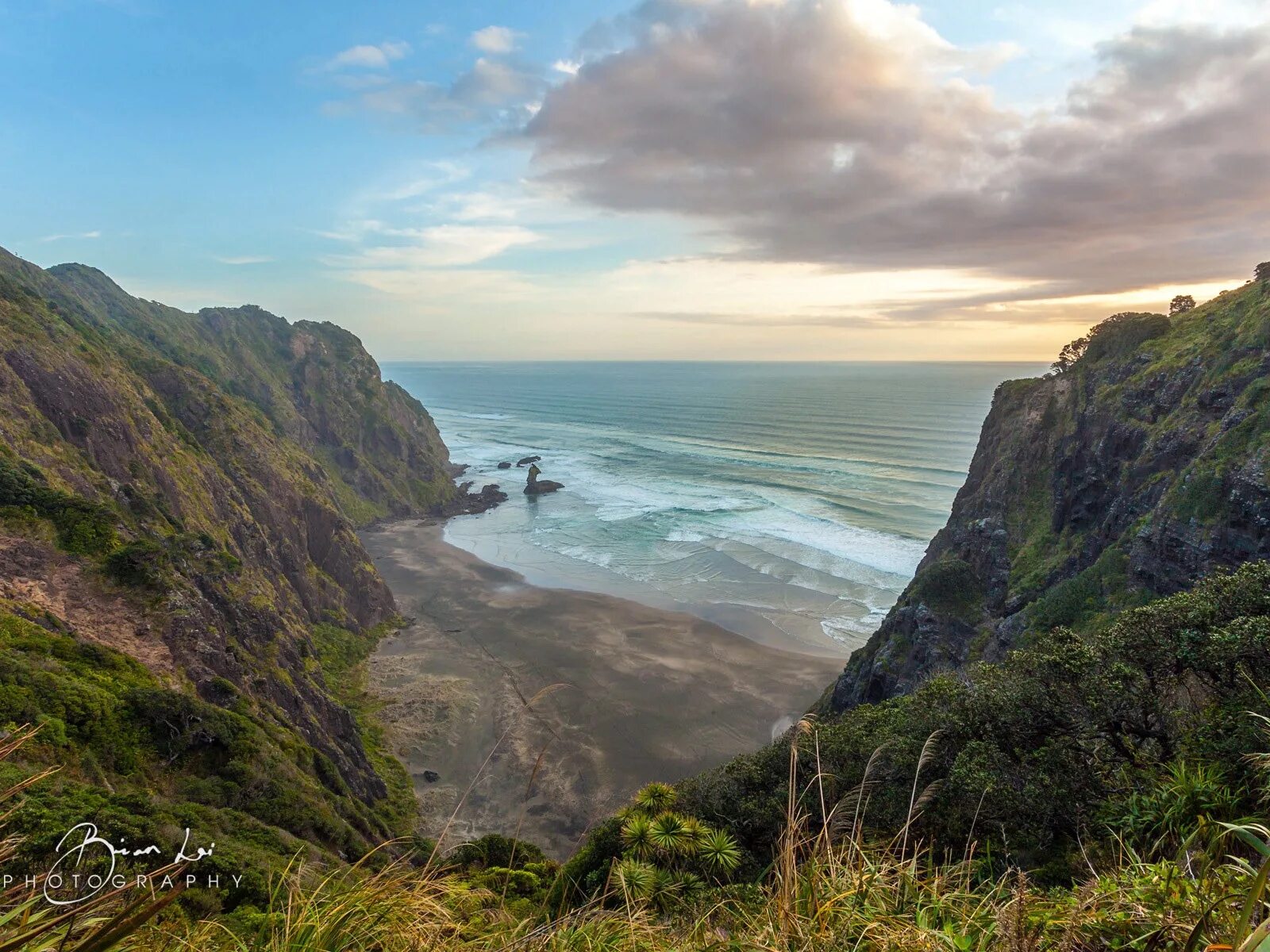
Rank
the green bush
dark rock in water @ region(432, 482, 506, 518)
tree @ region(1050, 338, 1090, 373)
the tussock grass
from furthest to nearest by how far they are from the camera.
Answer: dark rock in water @ region(432, 482, 506, 518) → tree @ region(1050, 338, 1090, 373) → the green bush → the tussock grass

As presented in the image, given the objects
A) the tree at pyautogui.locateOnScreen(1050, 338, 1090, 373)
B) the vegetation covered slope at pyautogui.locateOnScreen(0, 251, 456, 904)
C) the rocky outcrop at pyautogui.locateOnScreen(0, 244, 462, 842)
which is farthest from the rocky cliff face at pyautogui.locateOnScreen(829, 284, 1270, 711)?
the rocky outcrop at pyautogui.locateOnScreen(0, 244, 462, 842)

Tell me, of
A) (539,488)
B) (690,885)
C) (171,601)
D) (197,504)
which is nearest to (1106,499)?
(690,885)

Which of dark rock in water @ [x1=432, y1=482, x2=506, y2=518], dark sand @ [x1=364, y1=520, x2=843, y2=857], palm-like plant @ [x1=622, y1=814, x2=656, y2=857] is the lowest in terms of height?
dark sand @ [x1=364, y1=520, x2=843, y2=857]

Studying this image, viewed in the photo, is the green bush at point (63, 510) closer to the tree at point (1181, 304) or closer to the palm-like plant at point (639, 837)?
the palm-like plant at point (639, 837)

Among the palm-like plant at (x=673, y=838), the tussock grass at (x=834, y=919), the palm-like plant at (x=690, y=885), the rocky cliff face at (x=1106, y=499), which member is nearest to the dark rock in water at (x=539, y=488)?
the rocky cliff face at (x=1106, y=499)

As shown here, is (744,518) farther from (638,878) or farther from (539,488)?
(638,878)

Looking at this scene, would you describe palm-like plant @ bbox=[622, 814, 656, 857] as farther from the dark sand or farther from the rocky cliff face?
the rocky cliff face
